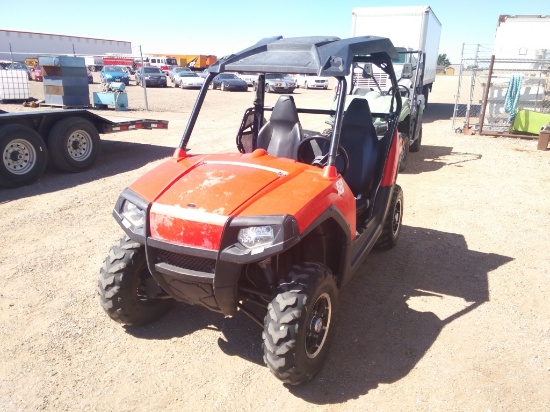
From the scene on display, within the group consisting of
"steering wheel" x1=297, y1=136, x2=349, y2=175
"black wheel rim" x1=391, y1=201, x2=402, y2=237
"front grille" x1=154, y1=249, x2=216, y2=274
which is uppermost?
"steering wheel" x1=297, y1=136, x2=349, y2=175

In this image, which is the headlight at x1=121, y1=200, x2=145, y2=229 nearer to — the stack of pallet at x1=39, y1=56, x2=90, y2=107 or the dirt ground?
the dirt ground

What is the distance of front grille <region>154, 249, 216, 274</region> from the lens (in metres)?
2.65

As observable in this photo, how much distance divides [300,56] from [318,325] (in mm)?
1807

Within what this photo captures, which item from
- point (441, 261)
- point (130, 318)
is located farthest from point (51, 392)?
point (441, 261)

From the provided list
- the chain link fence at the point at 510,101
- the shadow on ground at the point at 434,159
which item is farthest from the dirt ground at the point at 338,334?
the chain link fence at the point at 510,101

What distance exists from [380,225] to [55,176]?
6094 mm

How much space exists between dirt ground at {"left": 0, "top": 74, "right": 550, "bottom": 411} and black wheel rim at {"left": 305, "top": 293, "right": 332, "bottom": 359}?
22 cm

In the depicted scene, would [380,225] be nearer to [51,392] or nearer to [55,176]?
[51,392]

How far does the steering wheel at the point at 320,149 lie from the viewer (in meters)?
3.44

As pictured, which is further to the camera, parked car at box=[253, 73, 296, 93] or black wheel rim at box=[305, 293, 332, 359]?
parked car at box=[253, 73, 296, 93]

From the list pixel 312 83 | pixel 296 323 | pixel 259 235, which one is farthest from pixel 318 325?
pixel 312 83

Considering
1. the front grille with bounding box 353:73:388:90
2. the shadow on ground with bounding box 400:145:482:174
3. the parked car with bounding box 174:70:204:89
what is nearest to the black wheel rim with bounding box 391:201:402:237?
the shadow on ground with bounding box 400:145:482:174

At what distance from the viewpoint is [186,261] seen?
107 inches

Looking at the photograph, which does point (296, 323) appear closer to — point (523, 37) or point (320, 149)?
point (320, 149)
